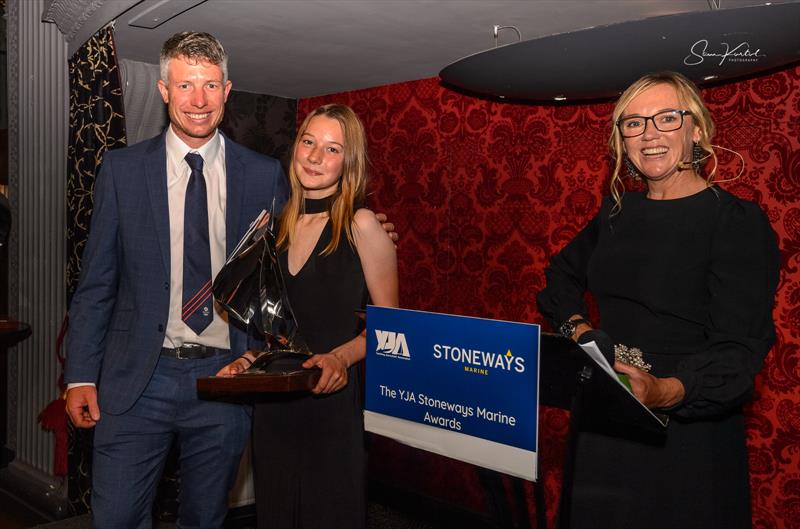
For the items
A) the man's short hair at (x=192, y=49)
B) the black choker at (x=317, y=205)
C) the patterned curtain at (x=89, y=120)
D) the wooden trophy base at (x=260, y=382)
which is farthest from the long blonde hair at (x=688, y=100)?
the patterned curtain at (x=89, y=120)

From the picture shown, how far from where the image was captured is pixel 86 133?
3.15 m

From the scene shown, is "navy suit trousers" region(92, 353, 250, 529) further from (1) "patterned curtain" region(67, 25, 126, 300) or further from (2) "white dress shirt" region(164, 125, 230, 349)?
(1) "patterned curtain" region(67, 25, 126, 300)

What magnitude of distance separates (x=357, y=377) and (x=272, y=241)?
44 centimetres

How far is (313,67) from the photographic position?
389cm

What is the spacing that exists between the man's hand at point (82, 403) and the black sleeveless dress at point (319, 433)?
0.44m

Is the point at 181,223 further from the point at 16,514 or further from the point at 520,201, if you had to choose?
the point at 16,514

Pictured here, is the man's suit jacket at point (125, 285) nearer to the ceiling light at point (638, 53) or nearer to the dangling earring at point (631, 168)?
the ceiling light at point (638, 53)

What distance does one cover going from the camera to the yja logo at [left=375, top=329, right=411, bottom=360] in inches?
53.9

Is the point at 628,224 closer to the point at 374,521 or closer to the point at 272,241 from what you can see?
the point at 272,241

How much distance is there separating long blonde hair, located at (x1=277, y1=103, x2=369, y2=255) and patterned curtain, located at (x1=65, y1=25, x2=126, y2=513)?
1.49m

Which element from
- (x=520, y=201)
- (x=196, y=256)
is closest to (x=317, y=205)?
(x=196, y=256)

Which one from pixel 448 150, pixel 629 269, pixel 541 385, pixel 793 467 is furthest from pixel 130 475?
pixel 448 150

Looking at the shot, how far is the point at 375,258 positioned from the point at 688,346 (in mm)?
768

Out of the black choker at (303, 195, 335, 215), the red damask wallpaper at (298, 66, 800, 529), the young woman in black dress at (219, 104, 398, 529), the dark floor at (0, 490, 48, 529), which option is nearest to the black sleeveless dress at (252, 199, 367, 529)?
the young woman in black dress at (219, 104, 398, 529)
